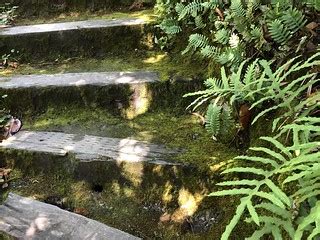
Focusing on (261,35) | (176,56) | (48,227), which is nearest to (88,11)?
(176,56)

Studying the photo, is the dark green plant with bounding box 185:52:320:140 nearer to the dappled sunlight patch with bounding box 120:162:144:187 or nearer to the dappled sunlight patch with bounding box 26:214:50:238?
the dappled sunlight patch with bounding box 120:162:144:187

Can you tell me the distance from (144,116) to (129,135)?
13.6 inches

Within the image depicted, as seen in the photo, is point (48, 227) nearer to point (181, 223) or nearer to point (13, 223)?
point (13, 223)

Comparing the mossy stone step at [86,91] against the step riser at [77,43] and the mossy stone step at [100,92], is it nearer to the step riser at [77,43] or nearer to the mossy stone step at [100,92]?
the mossy stone step at [100,92]

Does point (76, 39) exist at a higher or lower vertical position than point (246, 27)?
lower

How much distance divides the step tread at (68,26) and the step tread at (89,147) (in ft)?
5.24

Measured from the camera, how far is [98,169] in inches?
128

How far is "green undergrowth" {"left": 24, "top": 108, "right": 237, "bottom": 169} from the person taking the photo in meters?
3.08

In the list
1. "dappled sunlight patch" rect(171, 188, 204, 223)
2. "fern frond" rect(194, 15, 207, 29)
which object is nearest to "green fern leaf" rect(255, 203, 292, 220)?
"dappled sunlight patch" rect(171, 188, 204, 223)

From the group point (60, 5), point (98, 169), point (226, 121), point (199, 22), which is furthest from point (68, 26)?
point (226, 121)

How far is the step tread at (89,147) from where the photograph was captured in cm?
320

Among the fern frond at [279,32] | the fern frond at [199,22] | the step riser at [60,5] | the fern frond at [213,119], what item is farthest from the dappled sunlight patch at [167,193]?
the step riser at [60,5]

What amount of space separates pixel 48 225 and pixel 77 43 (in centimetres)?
261

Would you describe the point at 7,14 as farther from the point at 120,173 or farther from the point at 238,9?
the point at 238,9
